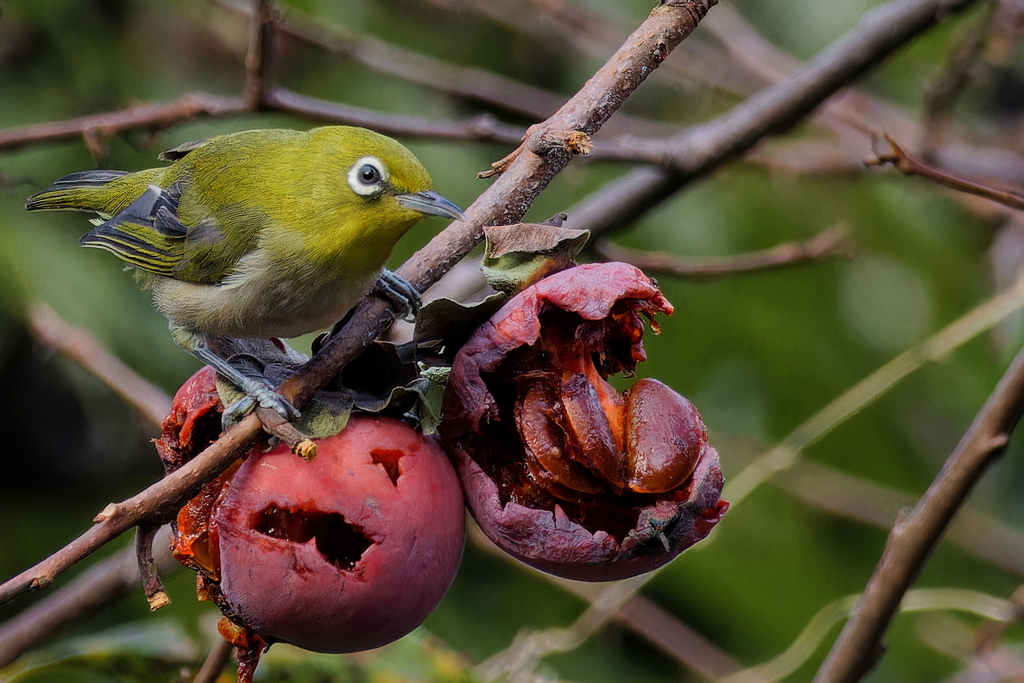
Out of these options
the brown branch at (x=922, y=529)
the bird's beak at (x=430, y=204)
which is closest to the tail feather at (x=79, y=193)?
the bird's beak at (x=430, y=204)

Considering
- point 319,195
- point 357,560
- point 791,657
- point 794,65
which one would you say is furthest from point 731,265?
point 357,560

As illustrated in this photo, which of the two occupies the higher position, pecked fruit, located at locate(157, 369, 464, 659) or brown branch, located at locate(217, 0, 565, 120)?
brown branch, located at locate(217, 0, 565, 120)

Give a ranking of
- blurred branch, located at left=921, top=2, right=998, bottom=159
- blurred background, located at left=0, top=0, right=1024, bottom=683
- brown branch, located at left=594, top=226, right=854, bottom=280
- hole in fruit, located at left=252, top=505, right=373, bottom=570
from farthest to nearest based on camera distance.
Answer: blurred background, located at left=0, top=0, right=1024, bottom=683 → blurred branch, located at left=921, top=2, right=998, bottom=159 → brown branch, located at left=594, top=226, right=854, bottom=280 → hole in fruit, located at left=252, top=505, right=373, bottom=570

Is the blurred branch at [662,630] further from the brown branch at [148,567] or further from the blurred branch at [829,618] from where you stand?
the brown branch at [148,567]

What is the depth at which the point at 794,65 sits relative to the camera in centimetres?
436

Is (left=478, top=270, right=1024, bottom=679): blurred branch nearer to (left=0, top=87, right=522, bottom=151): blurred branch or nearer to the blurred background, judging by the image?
the blurred background

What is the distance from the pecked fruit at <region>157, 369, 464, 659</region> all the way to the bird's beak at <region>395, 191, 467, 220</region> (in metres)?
0.61

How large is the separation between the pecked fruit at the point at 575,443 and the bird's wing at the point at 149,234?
1.25 m

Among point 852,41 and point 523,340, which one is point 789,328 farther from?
point 523,340

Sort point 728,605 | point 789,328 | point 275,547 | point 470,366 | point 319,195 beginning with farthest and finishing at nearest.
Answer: point 789,328 < point 728,605 < point 319,195 < point 470,366 < point 275,547

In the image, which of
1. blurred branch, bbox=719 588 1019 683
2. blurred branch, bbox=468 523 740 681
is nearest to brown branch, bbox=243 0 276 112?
blurred branch, bbox=468 523 740 681

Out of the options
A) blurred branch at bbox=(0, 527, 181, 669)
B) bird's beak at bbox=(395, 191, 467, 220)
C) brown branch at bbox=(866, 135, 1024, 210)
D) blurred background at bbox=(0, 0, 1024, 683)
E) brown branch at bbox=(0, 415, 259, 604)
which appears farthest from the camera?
blurred background at bbox=(0, 0, 1024, 683)

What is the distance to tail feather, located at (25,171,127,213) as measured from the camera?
2910 millimetres

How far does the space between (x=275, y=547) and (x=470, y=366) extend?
38 cm
